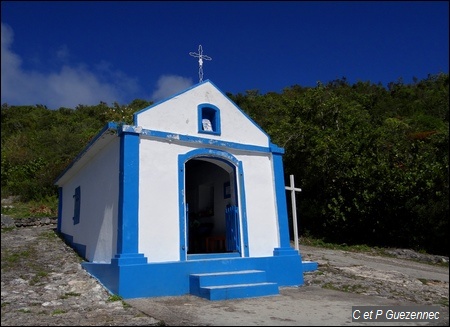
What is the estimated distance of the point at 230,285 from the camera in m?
7.34

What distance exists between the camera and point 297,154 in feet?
55.9

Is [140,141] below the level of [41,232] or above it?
above

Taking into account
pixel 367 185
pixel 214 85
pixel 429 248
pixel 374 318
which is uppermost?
pixel 214 85

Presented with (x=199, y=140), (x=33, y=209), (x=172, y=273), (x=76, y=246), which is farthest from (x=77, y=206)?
(x=33, y=209)

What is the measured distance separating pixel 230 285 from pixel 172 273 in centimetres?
109

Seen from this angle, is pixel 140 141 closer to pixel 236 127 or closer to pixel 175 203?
pixel 175 203

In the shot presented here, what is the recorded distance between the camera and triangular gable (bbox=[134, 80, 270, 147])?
336 inches

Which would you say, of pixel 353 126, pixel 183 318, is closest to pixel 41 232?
pixel 183 318

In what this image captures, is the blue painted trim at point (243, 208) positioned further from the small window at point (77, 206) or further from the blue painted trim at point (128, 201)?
the small window at point (77, 206)

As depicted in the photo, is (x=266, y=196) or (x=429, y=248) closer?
(x=266, y=196)

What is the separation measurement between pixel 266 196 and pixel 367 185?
6120 mm

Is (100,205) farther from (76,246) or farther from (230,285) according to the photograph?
(230,285)

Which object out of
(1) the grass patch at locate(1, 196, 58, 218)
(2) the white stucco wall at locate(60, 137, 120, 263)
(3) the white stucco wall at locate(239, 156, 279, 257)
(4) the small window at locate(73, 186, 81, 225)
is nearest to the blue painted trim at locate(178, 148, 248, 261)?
(3) the white stucco wall at locate(239, 156, 279, 257)

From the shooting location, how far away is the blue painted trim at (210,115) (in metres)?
9.12
